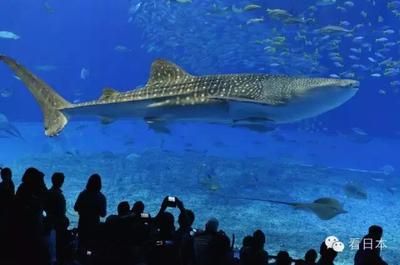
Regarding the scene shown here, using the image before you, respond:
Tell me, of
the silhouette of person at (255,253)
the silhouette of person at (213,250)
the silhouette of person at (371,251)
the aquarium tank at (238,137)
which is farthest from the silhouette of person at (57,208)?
the silhouette of person at (371,251)

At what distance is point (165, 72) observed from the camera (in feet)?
19.5

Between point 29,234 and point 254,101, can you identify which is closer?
point 29,234

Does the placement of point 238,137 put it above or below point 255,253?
above

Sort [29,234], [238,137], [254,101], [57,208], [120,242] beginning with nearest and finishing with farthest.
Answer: [29,234] → [120,242] → [57,208] → [254,101] → [238,137]

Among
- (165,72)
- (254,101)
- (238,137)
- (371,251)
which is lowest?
(371,251)

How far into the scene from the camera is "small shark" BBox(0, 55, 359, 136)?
5.17 m

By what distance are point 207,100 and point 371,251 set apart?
2.49 m

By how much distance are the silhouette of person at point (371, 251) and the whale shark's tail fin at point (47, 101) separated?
3659 mm

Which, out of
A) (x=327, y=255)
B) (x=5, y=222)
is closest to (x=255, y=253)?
(x=327, y=255)

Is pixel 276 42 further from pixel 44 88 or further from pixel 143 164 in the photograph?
pixel 44 88

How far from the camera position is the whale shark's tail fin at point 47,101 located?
5836 millimetres

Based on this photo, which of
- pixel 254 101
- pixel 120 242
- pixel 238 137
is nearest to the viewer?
pixel 120 242

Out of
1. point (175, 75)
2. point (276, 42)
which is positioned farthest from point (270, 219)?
point (276, 42)

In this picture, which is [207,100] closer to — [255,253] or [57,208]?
[57,208]
